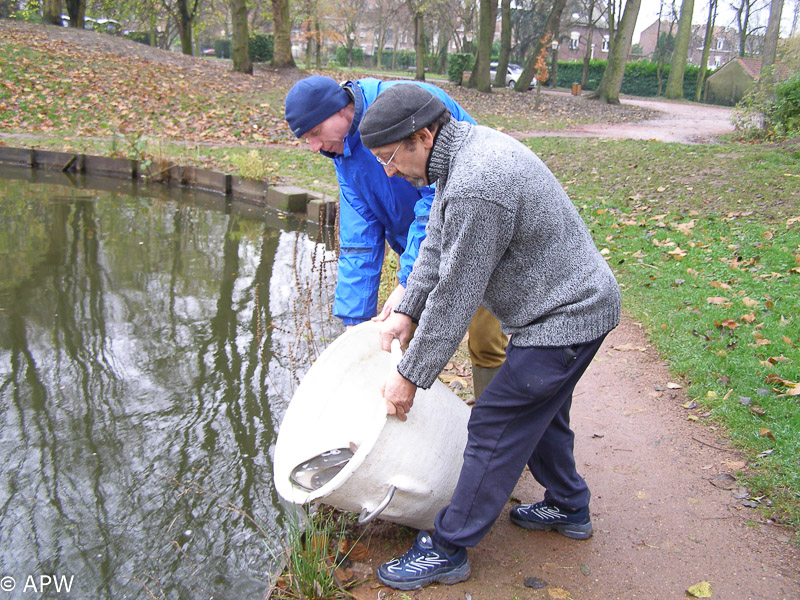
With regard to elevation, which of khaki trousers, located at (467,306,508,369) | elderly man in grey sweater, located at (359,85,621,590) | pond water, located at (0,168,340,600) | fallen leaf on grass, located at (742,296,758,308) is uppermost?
elderly man in grey sweater, located at (359,85,621,590)

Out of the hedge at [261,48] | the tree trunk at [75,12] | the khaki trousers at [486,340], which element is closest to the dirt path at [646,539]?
the khaki trousers at [486,340]

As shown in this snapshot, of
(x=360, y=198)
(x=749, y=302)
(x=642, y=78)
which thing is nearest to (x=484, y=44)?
(x=642, y=78)

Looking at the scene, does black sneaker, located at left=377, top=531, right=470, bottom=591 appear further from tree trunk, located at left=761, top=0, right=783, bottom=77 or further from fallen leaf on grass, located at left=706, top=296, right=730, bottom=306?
tree trunk, located at left=761, top=0, right=783, bottom=77

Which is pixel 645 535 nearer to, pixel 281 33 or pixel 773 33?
pixel 773 33

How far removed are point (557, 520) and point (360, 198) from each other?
1.58 metres

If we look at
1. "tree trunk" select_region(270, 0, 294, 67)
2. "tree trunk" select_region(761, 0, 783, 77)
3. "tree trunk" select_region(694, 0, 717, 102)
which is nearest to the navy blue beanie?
"tree trunk" select_region(761, 0, 783, 77)

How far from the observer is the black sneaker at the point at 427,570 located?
239 cm

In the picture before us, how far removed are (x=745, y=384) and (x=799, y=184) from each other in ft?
18.6

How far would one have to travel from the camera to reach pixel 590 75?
40.9 m

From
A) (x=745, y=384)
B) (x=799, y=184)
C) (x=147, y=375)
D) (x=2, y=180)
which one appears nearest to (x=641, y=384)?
(x=745, y=384)

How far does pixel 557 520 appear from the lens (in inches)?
105

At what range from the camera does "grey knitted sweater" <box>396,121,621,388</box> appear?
1.90 metres

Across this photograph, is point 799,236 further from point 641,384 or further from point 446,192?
point 446,192

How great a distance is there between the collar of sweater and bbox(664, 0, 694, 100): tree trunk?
29.8 meters
